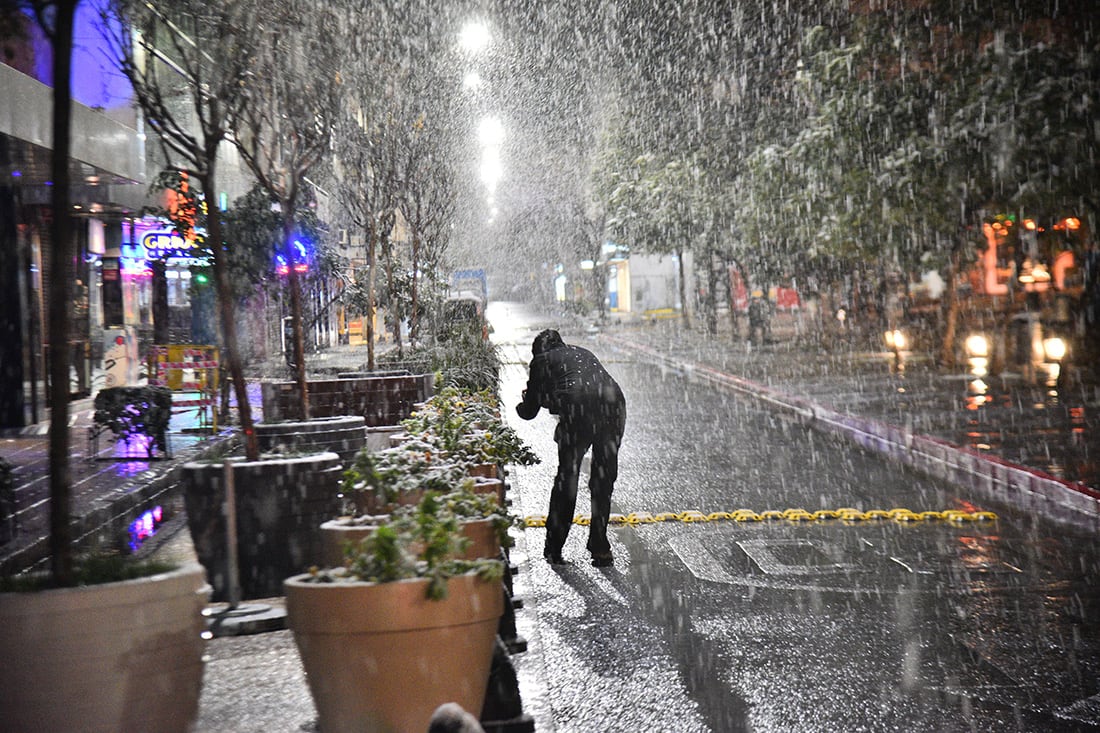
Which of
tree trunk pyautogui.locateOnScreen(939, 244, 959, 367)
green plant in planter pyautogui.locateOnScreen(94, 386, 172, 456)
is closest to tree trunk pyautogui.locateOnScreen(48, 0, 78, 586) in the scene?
green plant in planter pyautogui.locateOnScreen(94, 386, 172, 456)

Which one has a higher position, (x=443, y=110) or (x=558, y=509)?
(x=443, y=110)

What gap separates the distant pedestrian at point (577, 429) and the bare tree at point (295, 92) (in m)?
2.31

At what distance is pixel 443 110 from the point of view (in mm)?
24391

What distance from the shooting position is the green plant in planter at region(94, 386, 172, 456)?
41.4 ft

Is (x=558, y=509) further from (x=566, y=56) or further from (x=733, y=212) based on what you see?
→ (x=566, y=56)

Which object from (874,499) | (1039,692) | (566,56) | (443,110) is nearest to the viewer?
(1039,692)

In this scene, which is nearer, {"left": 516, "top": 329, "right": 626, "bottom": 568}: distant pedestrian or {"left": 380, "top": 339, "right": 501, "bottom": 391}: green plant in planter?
{"left": 516, "top": 329, "right": 626, "bottom": 568}: distant pedestrian

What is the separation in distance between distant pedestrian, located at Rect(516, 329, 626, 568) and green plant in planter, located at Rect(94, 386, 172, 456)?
→ 556 centimetres

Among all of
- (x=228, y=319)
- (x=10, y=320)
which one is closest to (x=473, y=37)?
(x=10, y=320)

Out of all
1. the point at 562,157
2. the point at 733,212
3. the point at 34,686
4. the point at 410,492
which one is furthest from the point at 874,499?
the point at 562,157

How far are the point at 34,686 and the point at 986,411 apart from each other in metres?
16.3

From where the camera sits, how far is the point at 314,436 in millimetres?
9141

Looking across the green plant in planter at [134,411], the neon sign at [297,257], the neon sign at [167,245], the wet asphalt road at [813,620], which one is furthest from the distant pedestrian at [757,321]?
the green plant in planter at [134,411]

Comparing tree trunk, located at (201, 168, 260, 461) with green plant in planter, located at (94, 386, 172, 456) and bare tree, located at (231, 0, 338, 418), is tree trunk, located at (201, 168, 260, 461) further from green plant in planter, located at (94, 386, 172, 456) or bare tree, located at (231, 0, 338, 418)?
green plant in planter, located at (94, 386, 172, 456)
